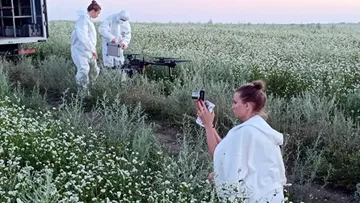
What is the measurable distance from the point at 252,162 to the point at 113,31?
846 centimetres

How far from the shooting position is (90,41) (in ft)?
32.9

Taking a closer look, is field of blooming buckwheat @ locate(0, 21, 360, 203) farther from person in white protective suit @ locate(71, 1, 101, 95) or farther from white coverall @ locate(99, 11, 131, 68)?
white coverall @ locate(99, 11, 131, 68)

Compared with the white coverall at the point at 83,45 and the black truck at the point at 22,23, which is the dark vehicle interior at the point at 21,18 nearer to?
the black truck at the point at 22,23

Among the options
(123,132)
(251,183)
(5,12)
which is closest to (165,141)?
(123,132)

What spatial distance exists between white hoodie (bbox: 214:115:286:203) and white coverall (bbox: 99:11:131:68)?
7.57 metres

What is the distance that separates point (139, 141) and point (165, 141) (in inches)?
62.2

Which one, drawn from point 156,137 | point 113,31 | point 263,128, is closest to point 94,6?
point 113,31

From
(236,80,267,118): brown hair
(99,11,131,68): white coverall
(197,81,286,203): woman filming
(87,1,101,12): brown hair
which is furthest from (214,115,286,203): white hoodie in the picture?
(99,11,131,68): white coverall

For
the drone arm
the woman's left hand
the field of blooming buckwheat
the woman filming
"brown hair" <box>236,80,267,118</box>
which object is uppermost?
the drone arm

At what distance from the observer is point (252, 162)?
3873 mm

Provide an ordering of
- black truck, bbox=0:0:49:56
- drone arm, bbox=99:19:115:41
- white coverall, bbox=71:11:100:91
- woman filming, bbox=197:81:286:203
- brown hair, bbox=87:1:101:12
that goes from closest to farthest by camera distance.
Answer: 1. woman filming, bbox=197:81:286:203
2. brown hair, bbox=87:1:101:12
3. white coverall, bbox=71:11:100:91
4. drone arm, bbox=99:19:115:41
5. black truck, bbox=0:0:49:56

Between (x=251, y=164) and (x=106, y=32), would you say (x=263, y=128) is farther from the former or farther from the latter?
(x=106, y=32)

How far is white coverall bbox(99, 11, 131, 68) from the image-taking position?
11.3 m

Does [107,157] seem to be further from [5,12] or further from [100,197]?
[5,12]
